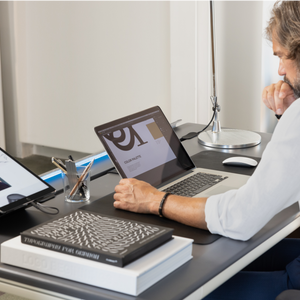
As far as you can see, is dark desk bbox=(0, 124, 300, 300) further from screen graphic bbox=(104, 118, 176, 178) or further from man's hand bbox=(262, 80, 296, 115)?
man's hand bbox=(262, 80, 296, 115)

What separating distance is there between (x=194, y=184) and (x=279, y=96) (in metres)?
0.54

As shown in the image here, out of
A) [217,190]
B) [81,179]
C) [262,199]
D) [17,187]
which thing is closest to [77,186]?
[81,179]

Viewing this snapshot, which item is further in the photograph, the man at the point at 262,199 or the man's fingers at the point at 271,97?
the man's fingers at the point at 271,97

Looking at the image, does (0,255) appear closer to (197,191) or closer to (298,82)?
(197,191)

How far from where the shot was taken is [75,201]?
4.09 feet

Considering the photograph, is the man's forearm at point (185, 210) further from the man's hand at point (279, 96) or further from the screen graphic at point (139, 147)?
the man's hand at point (279, 96)

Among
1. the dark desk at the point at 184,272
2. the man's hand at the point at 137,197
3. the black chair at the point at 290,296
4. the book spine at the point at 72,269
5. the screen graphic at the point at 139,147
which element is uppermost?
the screen graphic at the point at 139,147

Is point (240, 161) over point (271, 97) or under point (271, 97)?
under

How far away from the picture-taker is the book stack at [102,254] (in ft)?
2.55

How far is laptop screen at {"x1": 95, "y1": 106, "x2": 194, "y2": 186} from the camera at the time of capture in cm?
129

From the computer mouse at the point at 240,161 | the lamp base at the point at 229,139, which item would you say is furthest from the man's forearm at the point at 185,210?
the lamp base at the point at 229,139

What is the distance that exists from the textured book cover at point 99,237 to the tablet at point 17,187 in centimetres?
18

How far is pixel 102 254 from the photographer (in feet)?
2.60

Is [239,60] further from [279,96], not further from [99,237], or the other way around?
[99,237]
